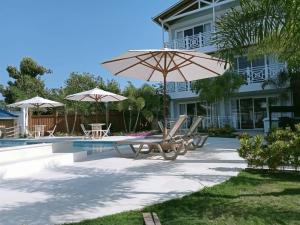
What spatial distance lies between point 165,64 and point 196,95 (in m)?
12.9

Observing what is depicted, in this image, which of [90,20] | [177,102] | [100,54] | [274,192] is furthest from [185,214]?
[100,54]

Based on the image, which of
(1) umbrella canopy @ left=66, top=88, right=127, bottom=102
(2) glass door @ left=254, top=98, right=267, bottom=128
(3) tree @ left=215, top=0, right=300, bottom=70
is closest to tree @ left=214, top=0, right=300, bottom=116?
(3) tree @ left=215, top=0, right=300, bottom=70

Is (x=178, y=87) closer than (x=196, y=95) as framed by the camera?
No

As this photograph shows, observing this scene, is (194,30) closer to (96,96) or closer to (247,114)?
(247,114)

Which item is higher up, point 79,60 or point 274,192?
point 79,60

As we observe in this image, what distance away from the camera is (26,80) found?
3338 cm

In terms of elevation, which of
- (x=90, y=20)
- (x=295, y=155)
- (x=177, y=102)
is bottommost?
(x=295, y=155)

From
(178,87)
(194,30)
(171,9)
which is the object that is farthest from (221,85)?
(171,9)

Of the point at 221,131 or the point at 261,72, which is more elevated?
the point at 261,72

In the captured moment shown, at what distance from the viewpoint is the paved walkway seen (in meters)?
4.74

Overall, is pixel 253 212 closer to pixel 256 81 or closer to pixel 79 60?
pixel 256 81

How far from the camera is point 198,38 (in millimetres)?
24141

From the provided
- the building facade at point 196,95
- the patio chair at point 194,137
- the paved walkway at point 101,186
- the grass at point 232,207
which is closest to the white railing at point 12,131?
the building facade at point 196,95

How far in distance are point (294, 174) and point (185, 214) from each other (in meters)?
3.43
